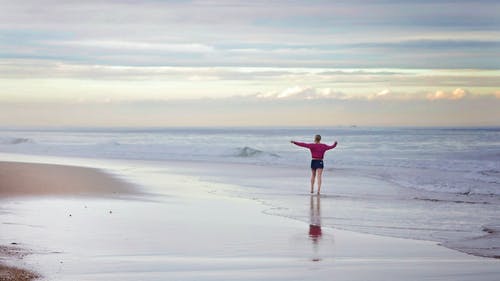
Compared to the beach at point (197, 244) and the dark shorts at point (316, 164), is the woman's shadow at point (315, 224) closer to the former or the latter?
the beach at point (197, 244)

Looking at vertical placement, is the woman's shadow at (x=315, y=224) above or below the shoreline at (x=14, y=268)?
above

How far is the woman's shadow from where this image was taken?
11854 millimetres

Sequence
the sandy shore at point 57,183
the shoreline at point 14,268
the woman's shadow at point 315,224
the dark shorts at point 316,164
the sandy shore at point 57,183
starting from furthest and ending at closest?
1. the dark shorts at point 316,164
2. the sandy shore at point 57,183
3. the sandy shore at point 57,183
4. the woman's shadow at point 315,224
5. the shoreline at point 14,268

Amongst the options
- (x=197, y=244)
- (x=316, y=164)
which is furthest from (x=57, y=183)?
(x=197, y=244)

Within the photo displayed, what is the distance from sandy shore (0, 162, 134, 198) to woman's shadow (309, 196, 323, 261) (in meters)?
4.87

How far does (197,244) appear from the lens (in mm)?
12023

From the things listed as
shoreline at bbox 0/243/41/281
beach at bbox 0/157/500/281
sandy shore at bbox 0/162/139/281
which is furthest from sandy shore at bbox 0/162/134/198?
shoreline at bbox 0/243/41/281

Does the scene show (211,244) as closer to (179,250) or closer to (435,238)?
(179,250)

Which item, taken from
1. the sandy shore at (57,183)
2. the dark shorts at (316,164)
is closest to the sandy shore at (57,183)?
the sandy shore at (57,183)

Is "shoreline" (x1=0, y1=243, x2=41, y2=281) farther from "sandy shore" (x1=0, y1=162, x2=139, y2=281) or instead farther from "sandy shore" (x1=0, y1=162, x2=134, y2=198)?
"sandy shore" (x1=0, y1=162, x2=134, y2=198)

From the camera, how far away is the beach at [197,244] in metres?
9.63

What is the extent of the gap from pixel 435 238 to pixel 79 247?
5489 millimetres

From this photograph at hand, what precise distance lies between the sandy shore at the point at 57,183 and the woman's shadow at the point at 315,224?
4874 millimetres

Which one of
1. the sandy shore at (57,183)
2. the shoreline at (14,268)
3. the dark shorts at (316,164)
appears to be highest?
the dark shorts at (316,164)
